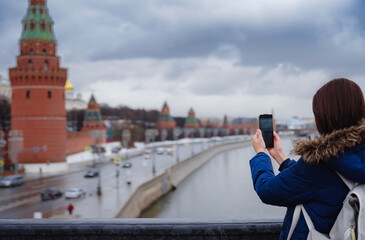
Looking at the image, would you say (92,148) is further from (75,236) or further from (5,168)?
(75,236)

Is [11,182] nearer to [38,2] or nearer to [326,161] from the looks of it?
[38,2]

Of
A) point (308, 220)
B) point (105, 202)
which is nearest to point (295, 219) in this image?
point (308, 220)

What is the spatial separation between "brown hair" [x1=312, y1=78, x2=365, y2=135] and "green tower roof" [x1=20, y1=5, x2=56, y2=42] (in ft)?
75.6

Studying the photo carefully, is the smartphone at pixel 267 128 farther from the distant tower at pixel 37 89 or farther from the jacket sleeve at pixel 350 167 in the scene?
the distant tower at pixel 37 89

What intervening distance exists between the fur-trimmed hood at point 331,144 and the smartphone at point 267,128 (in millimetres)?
271

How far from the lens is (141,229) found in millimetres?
1868

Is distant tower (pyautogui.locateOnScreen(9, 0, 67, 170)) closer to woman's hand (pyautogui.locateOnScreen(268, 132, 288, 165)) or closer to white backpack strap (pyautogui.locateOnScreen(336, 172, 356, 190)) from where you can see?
woman's hand (pyautogui.locateOnScreen(268, 132, 288, 165))

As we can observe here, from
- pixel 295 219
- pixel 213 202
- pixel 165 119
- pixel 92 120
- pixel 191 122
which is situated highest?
pixel 165 119

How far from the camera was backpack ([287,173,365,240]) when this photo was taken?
40.3 inches

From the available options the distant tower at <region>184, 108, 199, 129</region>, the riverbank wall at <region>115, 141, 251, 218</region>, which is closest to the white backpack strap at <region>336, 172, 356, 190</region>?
the riverbank wall at <region>115, 141, 251, 218</region>

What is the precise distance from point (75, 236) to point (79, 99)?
70942 millimetres

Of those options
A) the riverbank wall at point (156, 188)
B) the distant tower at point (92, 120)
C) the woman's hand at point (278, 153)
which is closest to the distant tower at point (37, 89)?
the riverbank wall at point (156, 188)

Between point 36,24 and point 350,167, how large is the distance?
23.6 meters

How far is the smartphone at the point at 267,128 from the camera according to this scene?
4.64 ft
